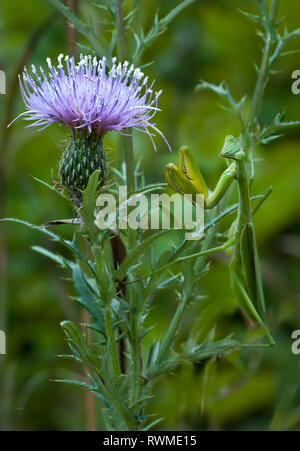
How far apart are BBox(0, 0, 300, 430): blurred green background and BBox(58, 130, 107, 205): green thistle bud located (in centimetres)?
81

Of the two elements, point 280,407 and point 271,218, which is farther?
point 271,218

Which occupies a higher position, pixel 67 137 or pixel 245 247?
pixel 67 137

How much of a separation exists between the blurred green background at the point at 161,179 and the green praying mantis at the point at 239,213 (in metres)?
0.75

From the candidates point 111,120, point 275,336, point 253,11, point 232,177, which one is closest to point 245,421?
point 275,336

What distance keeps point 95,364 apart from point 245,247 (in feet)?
1.14

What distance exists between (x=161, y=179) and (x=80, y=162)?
3.83ft

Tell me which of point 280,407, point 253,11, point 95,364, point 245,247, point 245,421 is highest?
point 253,11

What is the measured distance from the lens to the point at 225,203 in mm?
1018

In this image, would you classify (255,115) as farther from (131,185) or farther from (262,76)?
(131,185)

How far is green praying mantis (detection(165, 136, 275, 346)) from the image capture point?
825 millimetres

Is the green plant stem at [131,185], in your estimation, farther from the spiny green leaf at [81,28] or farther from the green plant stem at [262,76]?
the green plant stem at [262,76]

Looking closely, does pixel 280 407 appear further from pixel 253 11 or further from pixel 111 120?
pixel 253 11

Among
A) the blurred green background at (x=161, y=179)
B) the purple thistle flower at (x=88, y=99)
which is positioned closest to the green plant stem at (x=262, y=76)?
the purple thistle flower at (x=88, y=99)

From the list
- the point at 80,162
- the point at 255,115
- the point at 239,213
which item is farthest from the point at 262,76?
the point at 80,162
